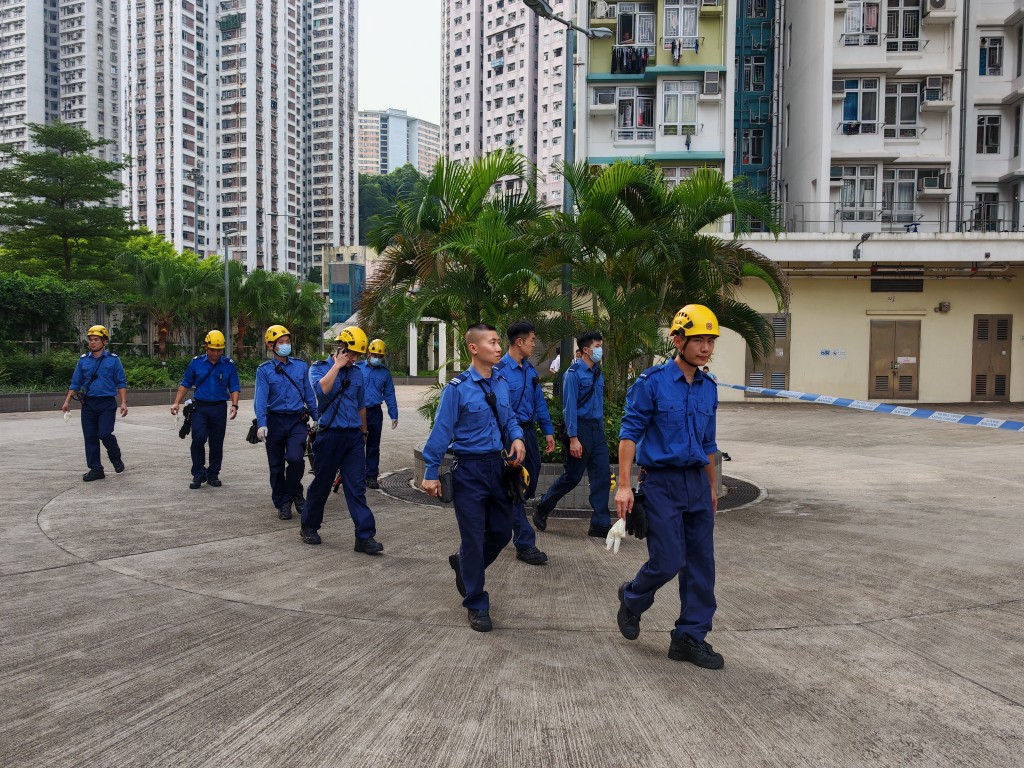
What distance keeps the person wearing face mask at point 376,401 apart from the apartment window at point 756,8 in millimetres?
27179

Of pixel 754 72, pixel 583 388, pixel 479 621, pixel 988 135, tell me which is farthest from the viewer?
pixel 754 72

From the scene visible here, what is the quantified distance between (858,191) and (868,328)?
4.85m

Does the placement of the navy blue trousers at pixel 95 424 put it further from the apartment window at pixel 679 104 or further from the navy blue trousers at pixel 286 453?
the apartment window at pixel 679 104

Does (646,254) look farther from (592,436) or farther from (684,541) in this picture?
(684,541)

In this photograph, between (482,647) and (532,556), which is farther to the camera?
(532,556)

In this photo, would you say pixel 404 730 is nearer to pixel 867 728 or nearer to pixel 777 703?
pixel 777 703

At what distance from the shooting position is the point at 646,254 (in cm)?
999

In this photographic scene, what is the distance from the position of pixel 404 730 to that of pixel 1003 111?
31.7 m

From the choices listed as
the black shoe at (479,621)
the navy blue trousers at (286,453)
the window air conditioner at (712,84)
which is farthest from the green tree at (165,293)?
the black shoe at (479,621)

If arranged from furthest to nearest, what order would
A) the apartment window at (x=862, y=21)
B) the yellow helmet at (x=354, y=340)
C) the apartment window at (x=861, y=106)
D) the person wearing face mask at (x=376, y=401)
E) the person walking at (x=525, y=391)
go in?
1. the apartment window at (x=861, y=106)
2. the apartment window at (x=862, y=21)
3. the person wearing face mask at (x=376, y=401)
4. the person walking at (x=525, y=391)
5. the yellow helmet at (x=354, y=340)

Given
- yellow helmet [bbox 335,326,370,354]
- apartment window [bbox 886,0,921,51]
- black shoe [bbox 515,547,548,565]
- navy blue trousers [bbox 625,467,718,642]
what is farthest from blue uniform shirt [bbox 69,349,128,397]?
apartment window [bbox 886,0,921,51]

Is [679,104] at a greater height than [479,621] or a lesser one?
greater

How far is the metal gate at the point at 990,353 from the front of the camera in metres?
25.8

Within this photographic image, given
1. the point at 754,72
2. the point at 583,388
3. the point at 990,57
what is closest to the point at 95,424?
the point at 583,388
